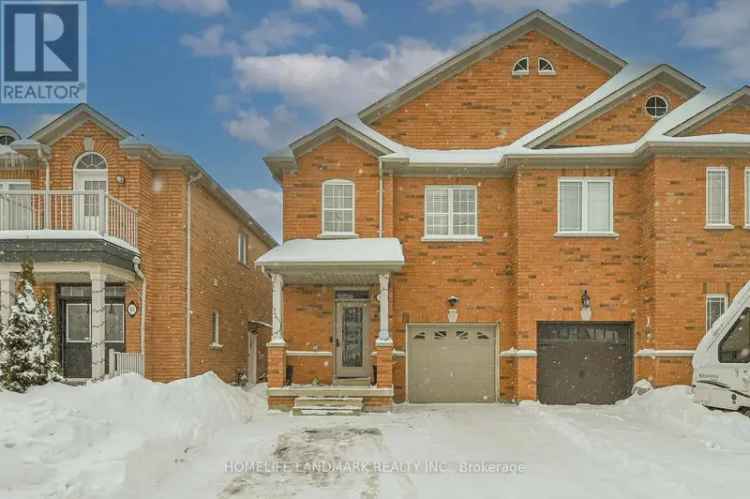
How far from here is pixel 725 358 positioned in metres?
12.8

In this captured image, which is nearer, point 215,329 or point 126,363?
point 126,363

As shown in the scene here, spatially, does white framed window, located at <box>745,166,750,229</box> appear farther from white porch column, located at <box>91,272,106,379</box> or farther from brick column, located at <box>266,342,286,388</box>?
white porch column, located at <box>91,272,106,379</box>

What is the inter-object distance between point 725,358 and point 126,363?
12.6 meters

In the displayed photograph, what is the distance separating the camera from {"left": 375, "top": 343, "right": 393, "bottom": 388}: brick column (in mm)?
15836

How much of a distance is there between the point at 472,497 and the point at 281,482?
2578mm

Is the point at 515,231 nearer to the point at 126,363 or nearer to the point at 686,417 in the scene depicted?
the point at 686,417

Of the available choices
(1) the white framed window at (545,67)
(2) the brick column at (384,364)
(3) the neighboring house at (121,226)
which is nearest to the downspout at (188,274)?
(3) the neighboring house at (121,226)

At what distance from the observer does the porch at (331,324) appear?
15.7m

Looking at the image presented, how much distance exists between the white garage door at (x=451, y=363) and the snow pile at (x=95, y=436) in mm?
6085

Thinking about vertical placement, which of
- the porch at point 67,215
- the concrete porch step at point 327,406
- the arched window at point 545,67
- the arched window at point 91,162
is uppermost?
the arched window at point 545,67

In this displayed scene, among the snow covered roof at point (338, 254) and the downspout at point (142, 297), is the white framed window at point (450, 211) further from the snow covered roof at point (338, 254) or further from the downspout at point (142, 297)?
the downspout at point (142, 297)

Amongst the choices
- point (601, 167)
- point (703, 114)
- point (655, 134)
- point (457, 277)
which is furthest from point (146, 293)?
point (703, 114)

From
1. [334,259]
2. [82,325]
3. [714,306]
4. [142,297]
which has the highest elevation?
[334,259]

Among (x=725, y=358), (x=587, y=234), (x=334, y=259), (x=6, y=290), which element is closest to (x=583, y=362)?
(x=587, y=234)
